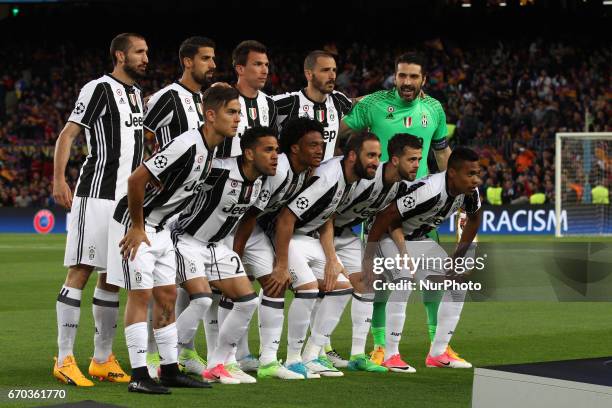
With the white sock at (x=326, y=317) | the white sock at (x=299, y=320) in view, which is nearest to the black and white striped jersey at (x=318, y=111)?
the white sock at (x=326, y=317)

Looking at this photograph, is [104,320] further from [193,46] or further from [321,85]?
[321,85]

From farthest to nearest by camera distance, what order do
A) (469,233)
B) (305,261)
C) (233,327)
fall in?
(469,233)
(305,261)
(233,327)

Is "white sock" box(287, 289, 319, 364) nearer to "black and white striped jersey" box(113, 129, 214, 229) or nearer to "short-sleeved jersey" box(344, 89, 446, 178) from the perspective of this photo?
"black and white striped jersey" box(113, 129, 214, 229)

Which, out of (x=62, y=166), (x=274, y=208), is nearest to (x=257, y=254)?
(x=274, y=208)

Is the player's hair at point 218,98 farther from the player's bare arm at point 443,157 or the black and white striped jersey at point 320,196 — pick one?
the player's bare arm at point 443,157

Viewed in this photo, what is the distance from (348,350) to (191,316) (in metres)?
2.19

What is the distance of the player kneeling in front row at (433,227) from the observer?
8.08 m

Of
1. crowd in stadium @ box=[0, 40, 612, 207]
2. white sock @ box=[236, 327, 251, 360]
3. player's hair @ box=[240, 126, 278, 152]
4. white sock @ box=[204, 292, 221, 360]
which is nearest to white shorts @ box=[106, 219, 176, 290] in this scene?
player's hair @ box=[240, 126, 278, 152]

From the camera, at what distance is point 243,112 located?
26.7 feet

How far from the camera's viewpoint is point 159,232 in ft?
22.9

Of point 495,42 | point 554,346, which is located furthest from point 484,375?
point 495,42

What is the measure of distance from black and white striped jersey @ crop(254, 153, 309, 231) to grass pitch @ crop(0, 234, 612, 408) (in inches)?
47.3

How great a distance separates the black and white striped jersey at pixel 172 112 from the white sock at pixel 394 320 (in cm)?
193

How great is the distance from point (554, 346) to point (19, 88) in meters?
27.5
